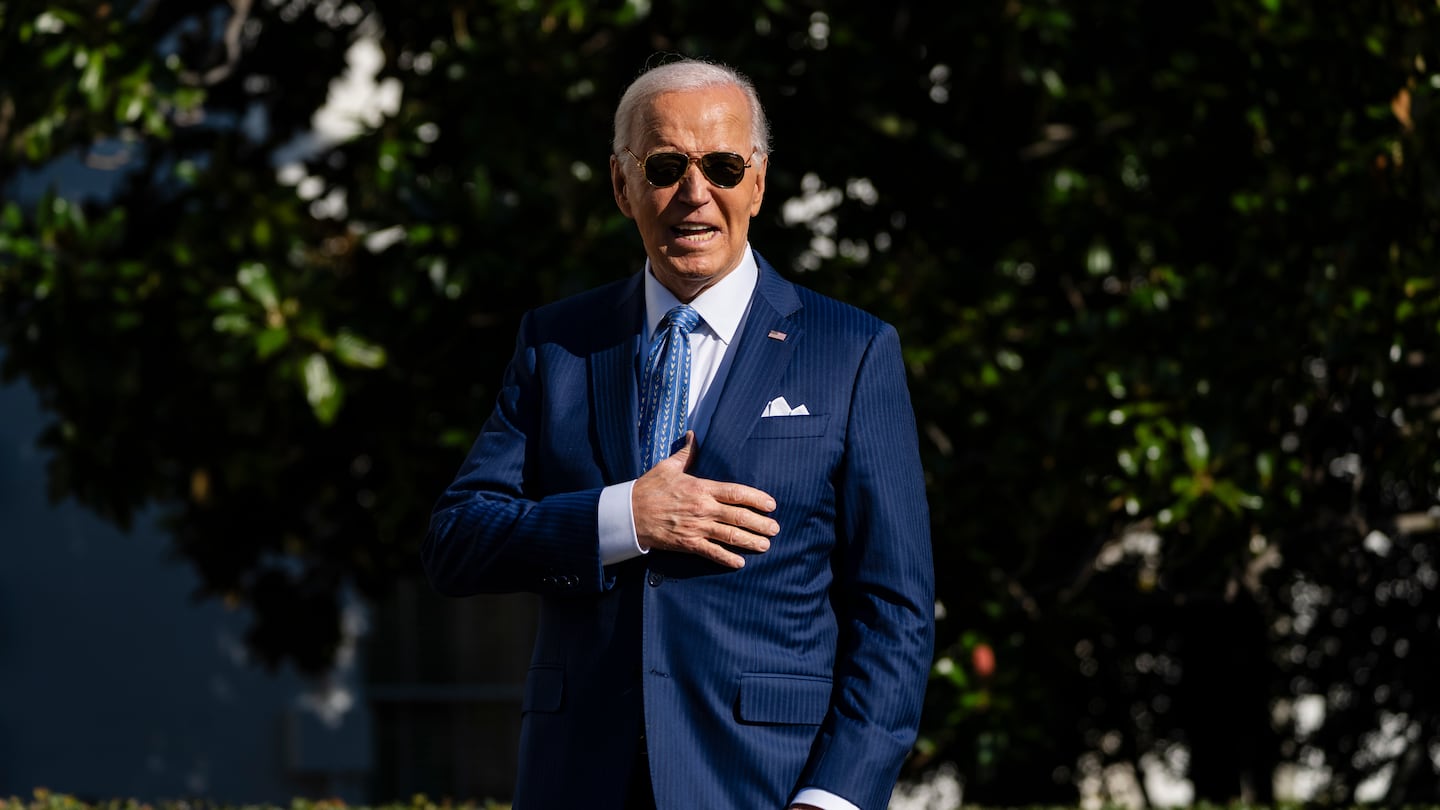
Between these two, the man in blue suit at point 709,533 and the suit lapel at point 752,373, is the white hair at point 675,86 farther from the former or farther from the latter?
the suit lapel at point 752,373

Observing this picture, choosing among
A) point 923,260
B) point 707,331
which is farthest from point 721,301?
point 923,260

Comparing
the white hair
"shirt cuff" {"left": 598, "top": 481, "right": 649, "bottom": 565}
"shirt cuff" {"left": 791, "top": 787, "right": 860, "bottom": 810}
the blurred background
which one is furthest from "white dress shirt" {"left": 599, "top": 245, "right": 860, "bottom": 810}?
the blurred background

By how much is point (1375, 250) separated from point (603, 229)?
276 centimetres

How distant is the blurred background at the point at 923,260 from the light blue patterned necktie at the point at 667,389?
353 centimetres

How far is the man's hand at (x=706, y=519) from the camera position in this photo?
2652 mm

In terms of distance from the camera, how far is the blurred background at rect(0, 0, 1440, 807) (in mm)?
6273

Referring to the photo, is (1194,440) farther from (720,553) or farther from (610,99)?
(720,553)

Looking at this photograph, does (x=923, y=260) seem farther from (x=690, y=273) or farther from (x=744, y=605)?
(x=744, y=605)

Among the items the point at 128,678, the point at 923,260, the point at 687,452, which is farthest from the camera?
the point at 128,678

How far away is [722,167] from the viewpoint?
2789 millimetres

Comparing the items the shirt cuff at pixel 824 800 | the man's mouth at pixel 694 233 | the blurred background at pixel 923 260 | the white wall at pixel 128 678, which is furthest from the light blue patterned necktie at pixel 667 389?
the white wall at pixel 128 678

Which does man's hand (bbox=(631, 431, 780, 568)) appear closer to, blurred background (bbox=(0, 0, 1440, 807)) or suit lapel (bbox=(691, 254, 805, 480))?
suit lapel (bbox=(691, 254, 805, 480))

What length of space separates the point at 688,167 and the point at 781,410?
0.42 m

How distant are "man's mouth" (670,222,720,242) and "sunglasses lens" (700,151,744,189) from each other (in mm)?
79
